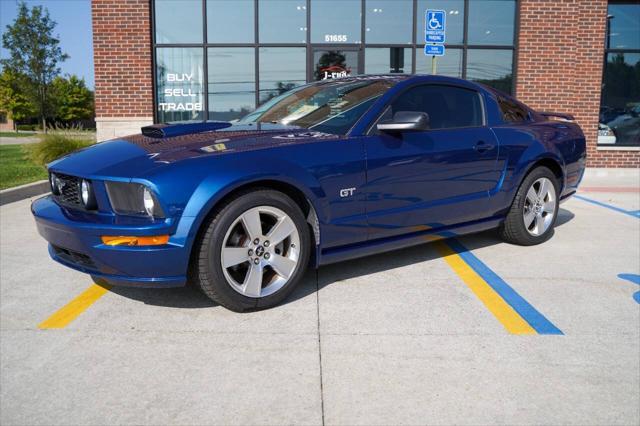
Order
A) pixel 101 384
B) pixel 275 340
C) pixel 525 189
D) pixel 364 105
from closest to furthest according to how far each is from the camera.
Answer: pixel 101 384 < pixel 275 340 < pixel 364 105 < pixel 525 189

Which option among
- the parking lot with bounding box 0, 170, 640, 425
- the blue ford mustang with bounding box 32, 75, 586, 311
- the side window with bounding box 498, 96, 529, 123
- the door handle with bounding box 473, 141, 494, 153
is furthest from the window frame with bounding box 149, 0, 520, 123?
the parking lot with bounding box 0, 170, 640, 425

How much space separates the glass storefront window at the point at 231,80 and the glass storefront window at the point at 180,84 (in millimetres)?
233

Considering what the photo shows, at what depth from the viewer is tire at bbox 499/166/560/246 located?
506cm

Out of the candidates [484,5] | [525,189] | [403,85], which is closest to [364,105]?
[403,85]

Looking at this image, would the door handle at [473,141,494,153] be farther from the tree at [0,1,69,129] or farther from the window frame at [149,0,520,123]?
the tree at [0,1,69,129]

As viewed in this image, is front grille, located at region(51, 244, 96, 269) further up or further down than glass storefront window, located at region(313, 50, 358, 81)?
further down

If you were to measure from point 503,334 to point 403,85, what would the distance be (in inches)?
80.0

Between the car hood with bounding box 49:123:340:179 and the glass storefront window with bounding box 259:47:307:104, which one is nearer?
the car hood with bounding box 49:123:340:179

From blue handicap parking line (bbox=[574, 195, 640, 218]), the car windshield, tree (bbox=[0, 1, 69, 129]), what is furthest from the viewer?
tree (bbox=[0, 1, 69, 129])

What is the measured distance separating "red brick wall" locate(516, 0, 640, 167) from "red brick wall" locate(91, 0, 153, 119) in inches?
284

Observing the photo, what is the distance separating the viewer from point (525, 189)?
5.04 meters

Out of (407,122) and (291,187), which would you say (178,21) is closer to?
(407,122)

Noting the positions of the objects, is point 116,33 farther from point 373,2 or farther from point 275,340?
point 275,340

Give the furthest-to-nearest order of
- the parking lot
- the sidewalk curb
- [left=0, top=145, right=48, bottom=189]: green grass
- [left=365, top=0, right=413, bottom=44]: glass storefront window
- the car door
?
1. [left=365, top=0, right=413, bottom=44]: glass storefront window
2. [left=0, top=145, right=48, bottom=189]: green grass
3. the sidewalk curb
4. the car door
5. the parking lot
